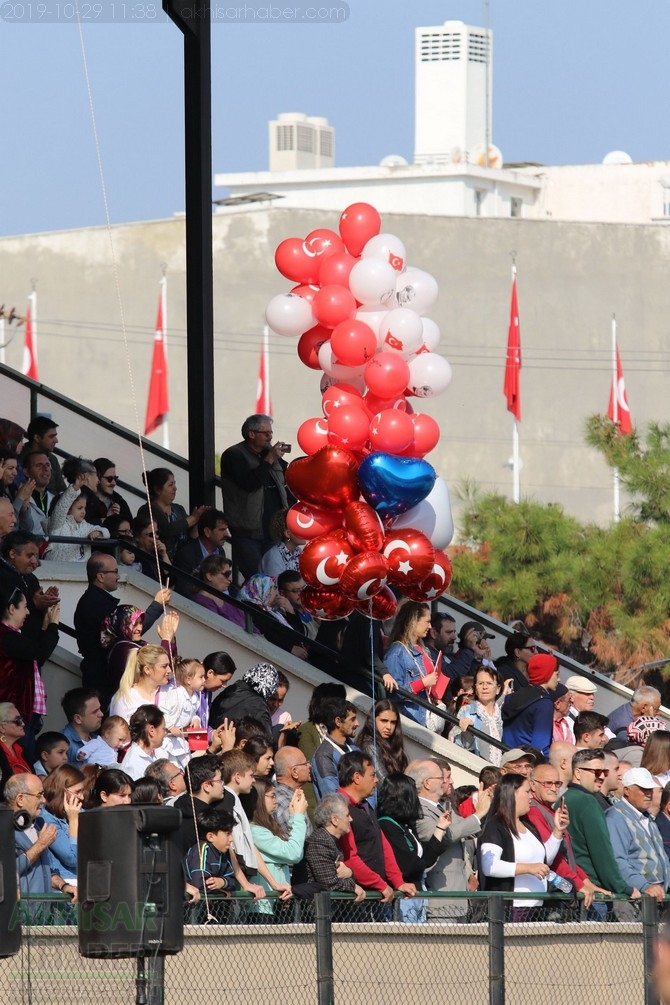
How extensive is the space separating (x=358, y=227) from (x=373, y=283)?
0.64m

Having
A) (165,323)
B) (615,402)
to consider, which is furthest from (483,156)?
(615,402)

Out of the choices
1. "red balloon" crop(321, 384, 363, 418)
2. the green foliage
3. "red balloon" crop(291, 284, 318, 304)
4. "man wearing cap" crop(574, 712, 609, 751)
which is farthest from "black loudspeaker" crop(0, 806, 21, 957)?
the green foliage

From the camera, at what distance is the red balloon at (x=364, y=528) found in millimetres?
12781

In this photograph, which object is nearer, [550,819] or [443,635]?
[550,819]

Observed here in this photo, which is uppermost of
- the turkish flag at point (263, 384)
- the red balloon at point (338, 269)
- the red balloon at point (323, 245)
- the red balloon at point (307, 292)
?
the turkish flag at point (263, 384)

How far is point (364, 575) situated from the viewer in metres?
12.7

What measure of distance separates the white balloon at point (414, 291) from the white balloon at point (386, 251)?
0.10 metres

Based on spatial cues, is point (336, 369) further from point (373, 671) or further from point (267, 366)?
point (267, 366)

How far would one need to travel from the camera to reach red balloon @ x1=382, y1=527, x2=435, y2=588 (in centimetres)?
1284

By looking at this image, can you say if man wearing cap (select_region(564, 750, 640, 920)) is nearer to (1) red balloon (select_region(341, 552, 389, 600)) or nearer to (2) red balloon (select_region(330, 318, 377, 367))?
(1) red balloon (select_region(341, 552, 389, 600))

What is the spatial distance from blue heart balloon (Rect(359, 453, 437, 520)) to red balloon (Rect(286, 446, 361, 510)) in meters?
0.08

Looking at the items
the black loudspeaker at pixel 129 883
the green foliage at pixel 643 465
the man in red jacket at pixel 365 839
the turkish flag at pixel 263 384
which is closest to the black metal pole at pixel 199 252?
the man in red jacket at pixel 365 839

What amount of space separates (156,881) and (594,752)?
4540 millimetres

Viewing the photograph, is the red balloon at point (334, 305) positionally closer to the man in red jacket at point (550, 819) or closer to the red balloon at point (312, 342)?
the red balloon at point (312, 342)
